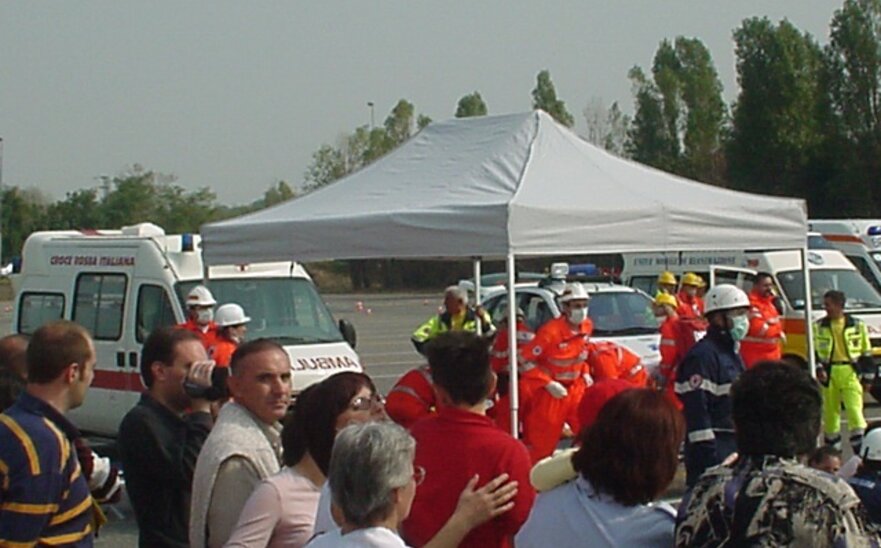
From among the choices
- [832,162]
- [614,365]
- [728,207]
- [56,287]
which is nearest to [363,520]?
[728,207]

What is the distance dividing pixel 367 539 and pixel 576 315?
7865 mm

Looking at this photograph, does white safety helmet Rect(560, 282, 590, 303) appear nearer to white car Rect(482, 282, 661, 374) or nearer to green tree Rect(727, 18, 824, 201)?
white car Rect(482, 282, 661, 374)

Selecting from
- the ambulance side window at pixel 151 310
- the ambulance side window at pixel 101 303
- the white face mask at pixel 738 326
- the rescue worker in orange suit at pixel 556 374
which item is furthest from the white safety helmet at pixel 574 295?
the ambulance side window at pixel 101 303

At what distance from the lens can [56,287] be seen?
565 inches

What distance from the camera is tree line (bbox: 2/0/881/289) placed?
5675 centimetres

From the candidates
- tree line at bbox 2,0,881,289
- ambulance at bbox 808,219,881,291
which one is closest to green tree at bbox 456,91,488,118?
tree line at bbox 2,0,881,289

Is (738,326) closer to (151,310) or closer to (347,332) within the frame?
(347,332)

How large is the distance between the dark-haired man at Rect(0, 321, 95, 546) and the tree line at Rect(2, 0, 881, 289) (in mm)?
45004

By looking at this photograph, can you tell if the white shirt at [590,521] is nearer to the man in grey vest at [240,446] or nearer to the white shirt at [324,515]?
the white shirt at [324,515]

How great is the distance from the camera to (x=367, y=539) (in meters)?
3.25

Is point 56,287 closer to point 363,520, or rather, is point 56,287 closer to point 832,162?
point 363,520

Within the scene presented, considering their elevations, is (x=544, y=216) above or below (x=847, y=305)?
above

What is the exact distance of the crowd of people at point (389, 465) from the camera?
11.1ft

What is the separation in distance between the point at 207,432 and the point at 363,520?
1.71 m
